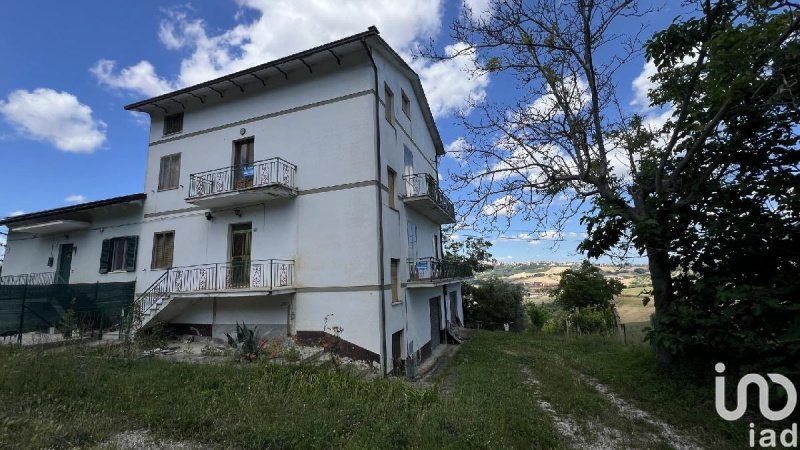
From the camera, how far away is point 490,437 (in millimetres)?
5445

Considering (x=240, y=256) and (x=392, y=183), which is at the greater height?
Answer: (x=392, y=183)

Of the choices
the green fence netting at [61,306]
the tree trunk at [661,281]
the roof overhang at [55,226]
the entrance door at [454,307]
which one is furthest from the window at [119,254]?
the tree trunk at [661,281]

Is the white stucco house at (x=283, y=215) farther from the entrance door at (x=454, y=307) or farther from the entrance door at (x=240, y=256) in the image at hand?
the entrance door at (x=454, y=307)

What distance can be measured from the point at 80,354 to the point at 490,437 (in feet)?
34.7

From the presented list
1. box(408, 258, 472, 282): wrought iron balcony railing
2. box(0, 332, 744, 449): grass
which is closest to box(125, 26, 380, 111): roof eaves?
box(408, 258, 472, 282): wrought iron balcony railing

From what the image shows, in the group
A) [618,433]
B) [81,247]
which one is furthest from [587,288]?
[81,247]

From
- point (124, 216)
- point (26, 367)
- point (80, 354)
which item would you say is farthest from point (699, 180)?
point (124, 216)

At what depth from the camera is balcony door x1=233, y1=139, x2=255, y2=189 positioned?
1287 cm

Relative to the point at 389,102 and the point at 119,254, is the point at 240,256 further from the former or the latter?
the point at 389,102

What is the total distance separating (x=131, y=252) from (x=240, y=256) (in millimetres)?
5272

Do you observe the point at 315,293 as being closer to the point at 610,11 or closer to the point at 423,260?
the point at 423,260

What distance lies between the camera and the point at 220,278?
41.1 ft

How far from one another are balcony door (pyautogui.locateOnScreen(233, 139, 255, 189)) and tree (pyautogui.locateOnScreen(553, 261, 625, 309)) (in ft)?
63.5

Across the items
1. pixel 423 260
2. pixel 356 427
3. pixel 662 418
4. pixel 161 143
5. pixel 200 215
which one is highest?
pixel 161 143
